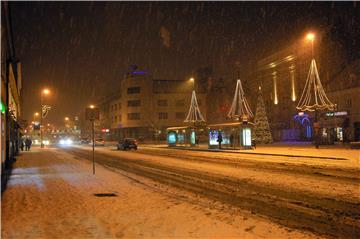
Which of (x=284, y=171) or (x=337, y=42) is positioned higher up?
(x=337, y=42)

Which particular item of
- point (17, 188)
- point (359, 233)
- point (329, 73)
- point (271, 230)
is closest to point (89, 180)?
point (17, 188)

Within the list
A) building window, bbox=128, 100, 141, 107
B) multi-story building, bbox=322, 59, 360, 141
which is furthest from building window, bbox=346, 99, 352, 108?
building window, bbox=128, 100, 141, 107

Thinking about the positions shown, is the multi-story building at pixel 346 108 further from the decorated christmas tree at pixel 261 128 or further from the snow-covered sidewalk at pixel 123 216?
the snow-covered sidewalk at pixel 123 216

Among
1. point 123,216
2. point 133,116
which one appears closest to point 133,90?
point 133,116

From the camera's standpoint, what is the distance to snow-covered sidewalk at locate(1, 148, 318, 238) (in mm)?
7520

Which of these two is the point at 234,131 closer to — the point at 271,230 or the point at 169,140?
the point at 169,140

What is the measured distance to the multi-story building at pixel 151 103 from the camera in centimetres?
10344

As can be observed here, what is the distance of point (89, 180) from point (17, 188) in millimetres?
2949

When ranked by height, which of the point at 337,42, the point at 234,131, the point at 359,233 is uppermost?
the point at 337,42

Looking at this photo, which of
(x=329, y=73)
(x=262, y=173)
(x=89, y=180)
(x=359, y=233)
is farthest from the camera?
(x=329, y=73)

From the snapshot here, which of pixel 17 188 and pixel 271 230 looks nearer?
pixel 271 230

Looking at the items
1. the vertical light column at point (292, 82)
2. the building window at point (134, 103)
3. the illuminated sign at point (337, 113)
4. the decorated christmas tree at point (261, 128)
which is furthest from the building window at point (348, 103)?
the building window at point (134, 103)

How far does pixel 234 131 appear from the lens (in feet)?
129

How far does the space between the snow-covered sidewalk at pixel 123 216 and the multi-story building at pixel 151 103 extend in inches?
3478
